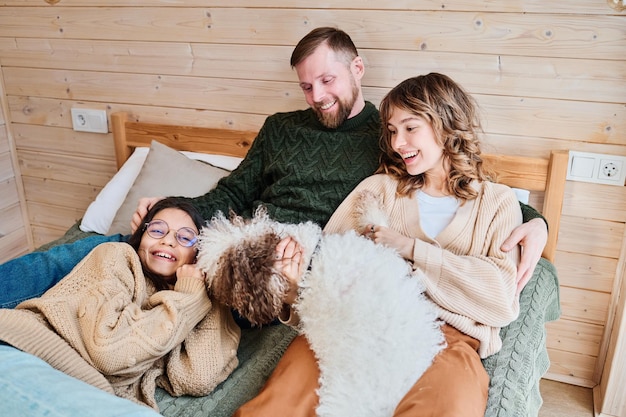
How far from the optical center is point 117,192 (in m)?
2.18

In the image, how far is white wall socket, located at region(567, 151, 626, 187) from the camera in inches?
69.8

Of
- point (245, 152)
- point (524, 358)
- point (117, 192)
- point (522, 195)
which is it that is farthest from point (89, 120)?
point (524, 358)

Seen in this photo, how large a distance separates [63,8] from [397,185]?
1763 mm

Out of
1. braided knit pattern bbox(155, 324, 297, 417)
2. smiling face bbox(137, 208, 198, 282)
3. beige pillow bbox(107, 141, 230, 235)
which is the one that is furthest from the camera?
beige pillow bbox(107, 141, 230, 235)

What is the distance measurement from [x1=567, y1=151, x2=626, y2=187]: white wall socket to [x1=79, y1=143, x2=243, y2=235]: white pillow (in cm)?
123

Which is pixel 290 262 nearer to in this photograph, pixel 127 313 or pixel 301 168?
pixel 127 313

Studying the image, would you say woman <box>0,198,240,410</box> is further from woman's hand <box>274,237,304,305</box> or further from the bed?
woman's hand <box>274,237,304,305</box>

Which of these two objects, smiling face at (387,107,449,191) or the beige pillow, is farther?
the beige pillow

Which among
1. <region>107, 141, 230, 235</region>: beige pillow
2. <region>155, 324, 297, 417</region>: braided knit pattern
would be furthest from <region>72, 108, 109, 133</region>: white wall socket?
<region>155, 324, 297, 417</region>: braided knit pattern

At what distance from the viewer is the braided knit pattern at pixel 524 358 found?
1203 millimetres

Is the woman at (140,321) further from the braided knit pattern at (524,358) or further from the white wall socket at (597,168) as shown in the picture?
the white wall socket at (597,168)

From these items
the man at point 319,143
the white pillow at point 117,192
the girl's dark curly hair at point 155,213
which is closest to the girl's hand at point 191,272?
the girl's dark curly hair at point 155,213

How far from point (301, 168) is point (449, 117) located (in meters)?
0.52

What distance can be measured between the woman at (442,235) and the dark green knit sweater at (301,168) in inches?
3.7
